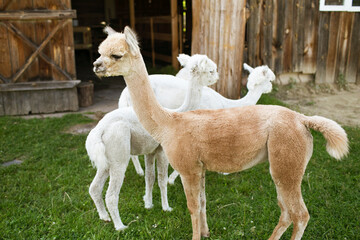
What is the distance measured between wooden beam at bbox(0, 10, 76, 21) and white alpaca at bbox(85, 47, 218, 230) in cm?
481

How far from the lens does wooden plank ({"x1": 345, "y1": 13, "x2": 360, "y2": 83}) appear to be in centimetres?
908

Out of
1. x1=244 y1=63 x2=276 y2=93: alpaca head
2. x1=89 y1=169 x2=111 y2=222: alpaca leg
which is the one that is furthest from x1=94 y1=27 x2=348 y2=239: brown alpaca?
x1=244 y1=63 x2=276 y2=93: alpaca head

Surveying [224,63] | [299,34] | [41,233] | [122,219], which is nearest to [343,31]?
[299,34]

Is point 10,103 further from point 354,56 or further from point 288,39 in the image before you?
point 354,56

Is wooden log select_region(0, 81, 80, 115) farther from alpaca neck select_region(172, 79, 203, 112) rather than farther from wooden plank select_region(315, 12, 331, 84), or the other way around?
wooden plank select_region(315, 12, 331, 84)

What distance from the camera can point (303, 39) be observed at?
29.1ft

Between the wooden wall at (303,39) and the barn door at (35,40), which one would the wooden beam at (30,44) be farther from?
the wooden wall at (303,39)

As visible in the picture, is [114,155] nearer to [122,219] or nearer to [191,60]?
[122,219]

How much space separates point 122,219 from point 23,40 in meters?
5.40

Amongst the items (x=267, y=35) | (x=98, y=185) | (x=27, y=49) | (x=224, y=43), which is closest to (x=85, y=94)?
(x=27, y=49)

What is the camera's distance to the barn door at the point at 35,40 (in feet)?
23.2

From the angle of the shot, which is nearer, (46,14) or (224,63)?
(224,63)

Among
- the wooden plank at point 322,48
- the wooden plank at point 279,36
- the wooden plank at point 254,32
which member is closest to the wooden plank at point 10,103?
the wooden plank at point 254,32

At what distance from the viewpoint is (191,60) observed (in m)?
3.43
